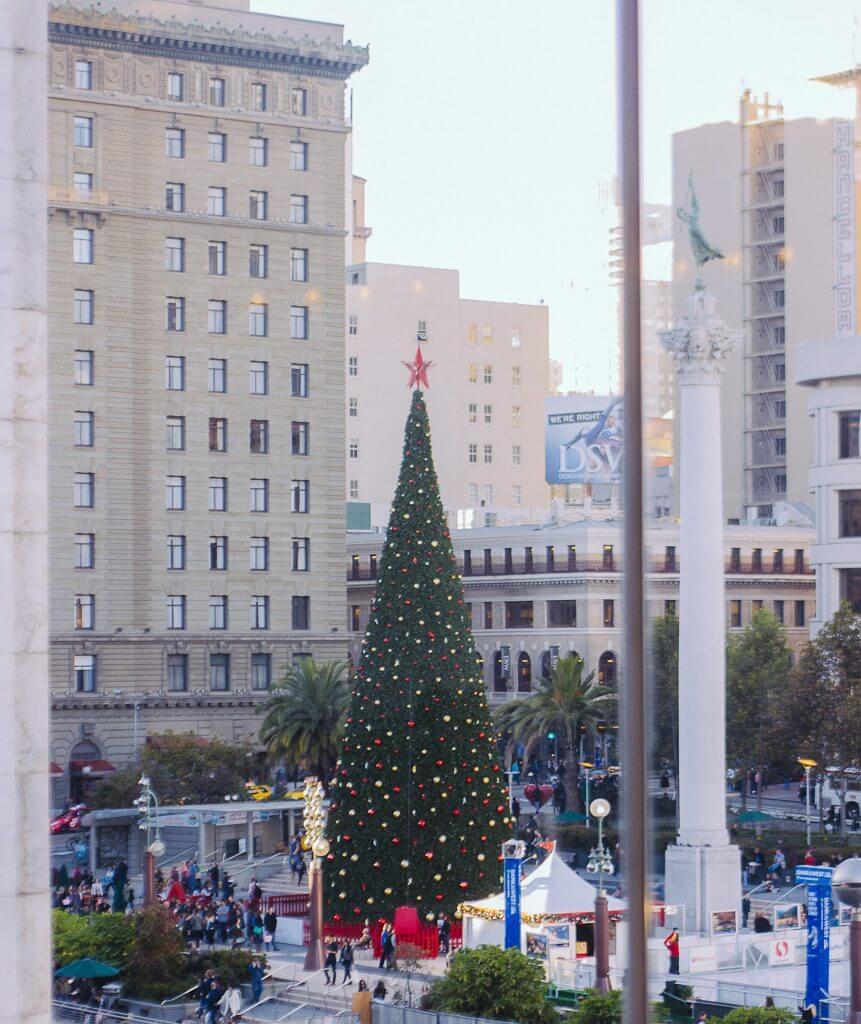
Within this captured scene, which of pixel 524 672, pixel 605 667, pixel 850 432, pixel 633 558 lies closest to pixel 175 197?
pixel 524 672

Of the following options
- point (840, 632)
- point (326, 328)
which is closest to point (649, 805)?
point (840, 632)

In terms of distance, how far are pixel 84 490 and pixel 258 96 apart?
4660 mm

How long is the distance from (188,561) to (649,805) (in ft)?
56.7

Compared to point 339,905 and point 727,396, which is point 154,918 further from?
point 727,396

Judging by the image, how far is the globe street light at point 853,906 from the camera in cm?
628

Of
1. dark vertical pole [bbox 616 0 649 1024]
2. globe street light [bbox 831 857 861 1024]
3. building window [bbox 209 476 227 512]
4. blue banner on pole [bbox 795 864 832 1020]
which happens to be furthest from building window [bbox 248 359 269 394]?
dark vertical pole [bbox 616 0 649 1024]

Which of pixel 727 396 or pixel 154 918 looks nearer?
pixel 154 918

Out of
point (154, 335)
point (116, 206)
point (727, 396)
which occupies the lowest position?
point (727, 396)

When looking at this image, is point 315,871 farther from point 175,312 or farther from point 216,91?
point 216,91

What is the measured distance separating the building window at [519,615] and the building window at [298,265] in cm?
524

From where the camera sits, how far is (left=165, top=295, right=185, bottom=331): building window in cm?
2016

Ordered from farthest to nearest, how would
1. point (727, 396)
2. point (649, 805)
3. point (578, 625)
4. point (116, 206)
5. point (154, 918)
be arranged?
1. point (116, 206)
2. point (578, 625)
3. point (727, 396)
4. point (154, 918)
5. point (649, 805)

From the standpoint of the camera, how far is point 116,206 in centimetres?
1961

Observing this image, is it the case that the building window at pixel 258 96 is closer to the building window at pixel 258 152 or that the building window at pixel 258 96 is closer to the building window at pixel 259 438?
the building window at pixel 258 152
